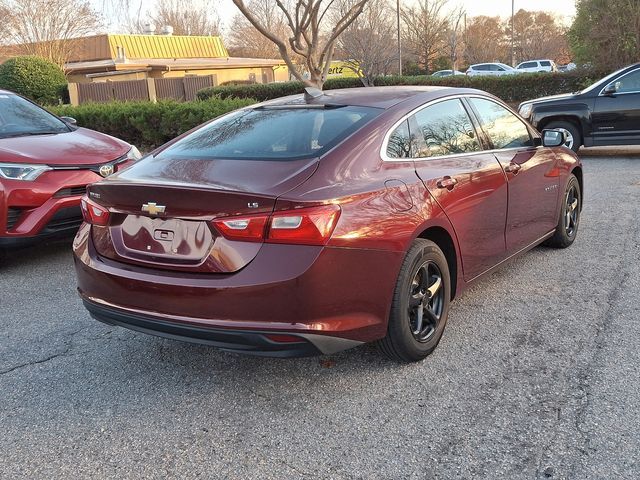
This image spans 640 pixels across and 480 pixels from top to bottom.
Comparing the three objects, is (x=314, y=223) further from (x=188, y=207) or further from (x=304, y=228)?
(x=188, y=207)

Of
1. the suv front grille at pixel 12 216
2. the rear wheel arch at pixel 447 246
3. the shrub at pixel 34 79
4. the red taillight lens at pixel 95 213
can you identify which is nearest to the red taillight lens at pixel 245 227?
the red taillight lens at pixel 95 213

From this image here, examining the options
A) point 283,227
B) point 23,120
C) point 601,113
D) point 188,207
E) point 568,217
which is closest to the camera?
point 283,227

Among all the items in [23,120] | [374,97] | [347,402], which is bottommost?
[347,402]

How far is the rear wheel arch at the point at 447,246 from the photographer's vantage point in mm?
3574

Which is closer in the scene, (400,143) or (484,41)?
(400,143)

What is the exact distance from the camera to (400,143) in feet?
11.6

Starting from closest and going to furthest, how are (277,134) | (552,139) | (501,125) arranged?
(277,134), (501,125), (552,139)

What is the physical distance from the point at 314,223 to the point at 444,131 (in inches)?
62.4

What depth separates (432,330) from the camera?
356cm

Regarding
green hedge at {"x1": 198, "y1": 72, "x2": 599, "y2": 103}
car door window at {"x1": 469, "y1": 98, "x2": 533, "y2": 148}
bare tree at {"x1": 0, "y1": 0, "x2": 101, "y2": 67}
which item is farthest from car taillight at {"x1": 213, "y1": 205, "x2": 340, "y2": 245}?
bare tree at {"x1": 0, "y1": 0, "x2": 101, "y2": 67}

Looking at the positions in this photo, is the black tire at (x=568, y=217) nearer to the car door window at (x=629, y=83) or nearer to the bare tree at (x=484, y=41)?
the car door window at (x=629, y=83)

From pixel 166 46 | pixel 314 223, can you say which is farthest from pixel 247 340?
pixel 166 46

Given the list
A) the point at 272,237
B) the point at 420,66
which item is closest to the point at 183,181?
the point at 272,237

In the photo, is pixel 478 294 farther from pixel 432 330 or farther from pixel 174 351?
pixel 174 351
